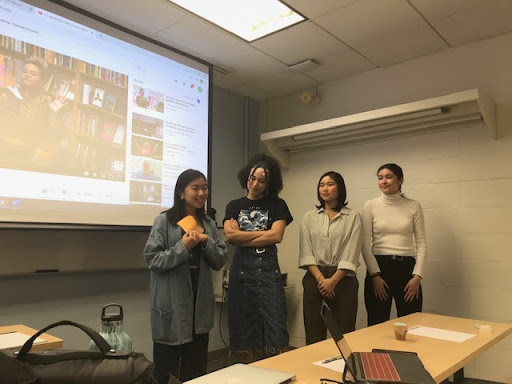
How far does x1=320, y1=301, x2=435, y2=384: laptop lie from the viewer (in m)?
1.02

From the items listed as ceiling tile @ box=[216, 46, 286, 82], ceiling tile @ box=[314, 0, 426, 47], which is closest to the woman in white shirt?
ceiling tile @ box=[314, 0, 426, 47]

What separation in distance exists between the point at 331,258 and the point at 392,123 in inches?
50.6

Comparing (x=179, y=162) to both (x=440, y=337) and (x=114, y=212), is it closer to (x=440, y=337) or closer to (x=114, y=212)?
(x=114, y=212)

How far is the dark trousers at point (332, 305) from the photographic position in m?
2.37

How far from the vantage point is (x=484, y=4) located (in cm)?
254

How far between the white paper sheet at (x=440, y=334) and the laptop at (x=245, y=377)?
2.71 feet

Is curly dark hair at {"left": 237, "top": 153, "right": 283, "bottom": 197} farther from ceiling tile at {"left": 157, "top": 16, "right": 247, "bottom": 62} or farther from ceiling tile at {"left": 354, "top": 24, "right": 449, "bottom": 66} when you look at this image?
ceiling tile at {"left": 354, "top": 24, "right": 449, "bottom": 66}

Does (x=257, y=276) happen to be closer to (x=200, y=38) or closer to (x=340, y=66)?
(x=200, y=38)

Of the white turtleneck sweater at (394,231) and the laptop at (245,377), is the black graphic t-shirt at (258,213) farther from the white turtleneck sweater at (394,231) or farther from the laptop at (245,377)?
the laptop at (245,377)

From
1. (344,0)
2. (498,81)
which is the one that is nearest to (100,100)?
(344,0)

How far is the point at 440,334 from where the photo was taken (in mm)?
1658

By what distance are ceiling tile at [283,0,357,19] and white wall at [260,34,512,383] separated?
1.06m

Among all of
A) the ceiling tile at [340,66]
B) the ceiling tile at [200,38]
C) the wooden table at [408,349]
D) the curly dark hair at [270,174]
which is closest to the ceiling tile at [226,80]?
the ceiling tile at [200,38]

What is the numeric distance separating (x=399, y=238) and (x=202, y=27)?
1920 millimetres
